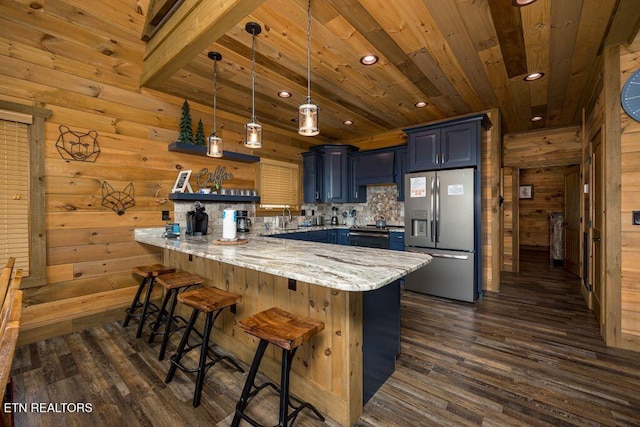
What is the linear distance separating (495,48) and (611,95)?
1064 millimetres

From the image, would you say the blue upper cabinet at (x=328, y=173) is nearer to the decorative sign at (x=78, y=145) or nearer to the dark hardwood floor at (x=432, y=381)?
the dark hardwood floor at (x=432, y=381)

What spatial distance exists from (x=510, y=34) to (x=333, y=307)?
2646mm

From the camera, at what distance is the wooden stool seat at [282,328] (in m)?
1.36

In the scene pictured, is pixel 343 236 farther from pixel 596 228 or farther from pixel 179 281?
pixel 596 228

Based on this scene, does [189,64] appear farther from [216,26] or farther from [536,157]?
[536,157]

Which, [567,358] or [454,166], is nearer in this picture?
[567,358]

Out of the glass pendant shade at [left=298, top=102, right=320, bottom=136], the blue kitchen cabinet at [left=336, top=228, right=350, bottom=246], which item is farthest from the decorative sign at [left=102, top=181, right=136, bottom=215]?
the blue kitchen cabinet at [left=336, top=228, right=350, bottom=246]

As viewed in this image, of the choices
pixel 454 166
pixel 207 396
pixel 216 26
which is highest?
pixel 216 26

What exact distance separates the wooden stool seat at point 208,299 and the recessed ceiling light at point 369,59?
7.93 ft

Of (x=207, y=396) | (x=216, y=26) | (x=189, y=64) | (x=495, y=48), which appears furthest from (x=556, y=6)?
(x=207, y=396)

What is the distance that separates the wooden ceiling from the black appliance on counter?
6.02 feet

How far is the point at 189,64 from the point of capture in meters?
A: 2.82

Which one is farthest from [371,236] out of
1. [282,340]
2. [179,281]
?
[282,340]

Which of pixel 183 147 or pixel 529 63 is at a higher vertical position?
pixel 529 63
